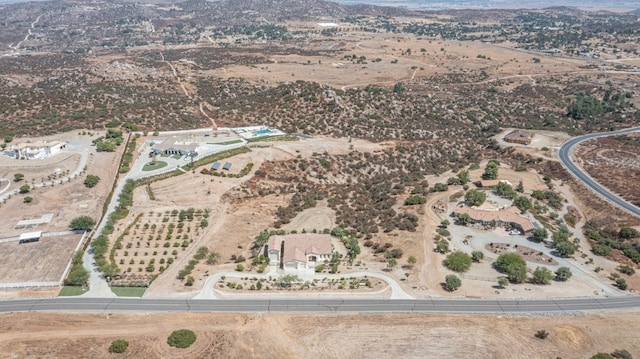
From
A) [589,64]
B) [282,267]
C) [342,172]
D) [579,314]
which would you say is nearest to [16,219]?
[282,267]

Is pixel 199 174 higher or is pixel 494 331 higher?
pixel 199 174

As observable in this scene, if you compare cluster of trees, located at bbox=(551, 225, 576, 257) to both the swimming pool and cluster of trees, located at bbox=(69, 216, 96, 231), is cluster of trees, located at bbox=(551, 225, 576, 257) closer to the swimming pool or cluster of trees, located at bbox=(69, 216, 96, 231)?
the swimming pool

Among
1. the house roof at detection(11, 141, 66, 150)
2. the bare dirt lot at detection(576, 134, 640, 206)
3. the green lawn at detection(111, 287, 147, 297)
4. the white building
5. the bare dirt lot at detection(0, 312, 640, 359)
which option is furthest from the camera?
the bare dirt lot at detection(576, 134, 640, 206)

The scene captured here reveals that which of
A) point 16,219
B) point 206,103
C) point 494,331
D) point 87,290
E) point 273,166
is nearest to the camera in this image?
point 494,331

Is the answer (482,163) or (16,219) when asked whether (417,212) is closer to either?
(482,163)

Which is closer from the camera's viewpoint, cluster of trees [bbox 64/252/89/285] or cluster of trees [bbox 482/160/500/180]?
cluster of trees [bbox 64/252/89/285]

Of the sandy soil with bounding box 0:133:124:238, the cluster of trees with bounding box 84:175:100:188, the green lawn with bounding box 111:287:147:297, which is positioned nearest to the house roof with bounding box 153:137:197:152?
the sandy soil with bounding box 0:133:124:238
